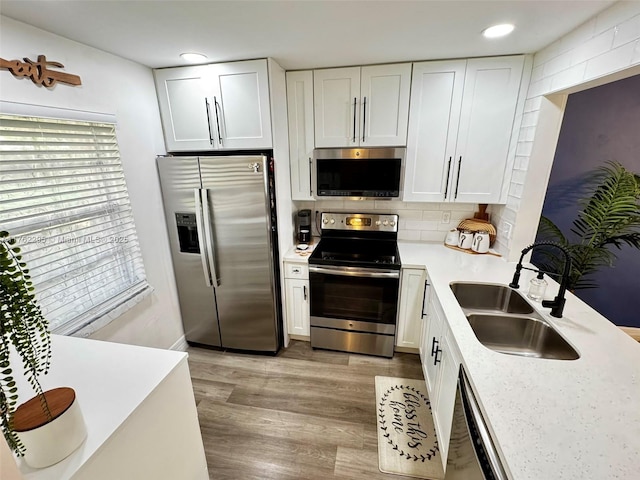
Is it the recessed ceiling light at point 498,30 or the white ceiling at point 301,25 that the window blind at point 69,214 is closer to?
the white ceiling at point 301,25

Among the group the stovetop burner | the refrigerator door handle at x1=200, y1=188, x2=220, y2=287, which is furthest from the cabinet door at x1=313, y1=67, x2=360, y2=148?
the refrigerator door handle at x1=200, y1=188, x2=220, y2=287

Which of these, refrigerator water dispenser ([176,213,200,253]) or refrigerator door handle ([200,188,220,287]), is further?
refrigerator water dispenser ([176,213,200,253])

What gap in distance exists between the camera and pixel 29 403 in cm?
82

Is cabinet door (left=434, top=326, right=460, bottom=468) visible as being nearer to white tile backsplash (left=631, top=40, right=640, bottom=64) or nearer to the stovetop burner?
the stovetop burner

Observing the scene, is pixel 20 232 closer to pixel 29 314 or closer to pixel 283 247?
pixel 29 314

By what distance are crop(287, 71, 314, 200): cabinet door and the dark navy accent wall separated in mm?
2449

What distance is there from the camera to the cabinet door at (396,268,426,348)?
89.3 inches

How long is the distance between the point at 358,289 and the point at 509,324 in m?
1.07

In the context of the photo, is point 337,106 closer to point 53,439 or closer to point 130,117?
point 130,117

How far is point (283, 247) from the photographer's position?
8.06ft

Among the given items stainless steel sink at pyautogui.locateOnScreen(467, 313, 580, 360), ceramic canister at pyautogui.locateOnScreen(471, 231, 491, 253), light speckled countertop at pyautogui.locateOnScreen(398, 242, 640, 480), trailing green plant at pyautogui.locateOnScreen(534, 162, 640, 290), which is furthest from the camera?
ceramic canister at pyautogui.locateOnScreen(471, 231, 491, 253)

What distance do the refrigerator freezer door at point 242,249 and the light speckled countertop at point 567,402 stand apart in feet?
4.80

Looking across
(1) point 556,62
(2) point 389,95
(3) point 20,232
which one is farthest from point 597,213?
(3) point 20,232

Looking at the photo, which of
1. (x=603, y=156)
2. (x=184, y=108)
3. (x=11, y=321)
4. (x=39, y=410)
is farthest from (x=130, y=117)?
(x=603, y=156)
